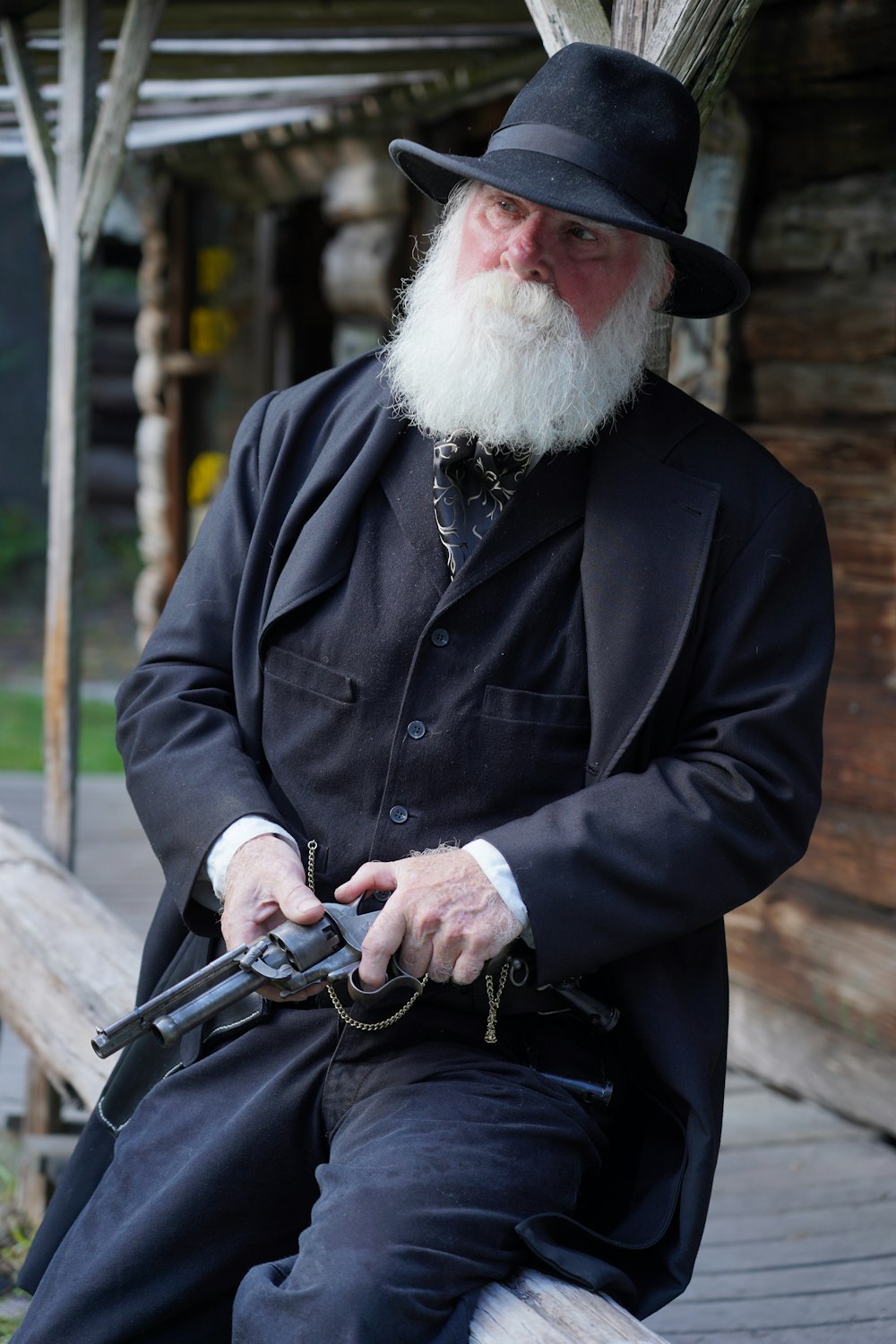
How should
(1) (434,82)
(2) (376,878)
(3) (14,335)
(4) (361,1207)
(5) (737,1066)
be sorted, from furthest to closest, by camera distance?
(3) (14,335) → (1) (434,82) → (5) (737,1066) → (2) (376,878) → (4) (361,1207)

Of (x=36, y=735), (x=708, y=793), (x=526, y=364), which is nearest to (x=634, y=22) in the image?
(x=526, y=364)

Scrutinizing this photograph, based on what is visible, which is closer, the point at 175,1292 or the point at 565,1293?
the point at 565,1293

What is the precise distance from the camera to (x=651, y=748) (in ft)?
7.46

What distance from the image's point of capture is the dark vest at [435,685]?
225cm

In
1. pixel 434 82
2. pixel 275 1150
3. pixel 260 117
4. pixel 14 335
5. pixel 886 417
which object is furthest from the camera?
pixel 14 335

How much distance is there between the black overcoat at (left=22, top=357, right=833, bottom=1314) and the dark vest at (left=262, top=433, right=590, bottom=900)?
0.06 meters

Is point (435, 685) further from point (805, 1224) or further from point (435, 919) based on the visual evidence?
point (805, 1224)

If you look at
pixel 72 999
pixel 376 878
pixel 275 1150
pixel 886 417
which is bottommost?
pixel 72 999

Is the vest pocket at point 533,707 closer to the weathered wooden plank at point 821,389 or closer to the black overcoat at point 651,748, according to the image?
the black overcoat at point 651,748

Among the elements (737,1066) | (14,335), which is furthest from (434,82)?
(14,335)

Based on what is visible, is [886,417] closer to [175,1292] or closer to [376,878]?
[376,878]

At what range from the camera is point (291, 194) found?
763 cm

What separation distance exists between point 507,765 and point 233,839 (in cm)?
43

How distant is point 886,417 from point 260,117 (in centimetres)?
360
